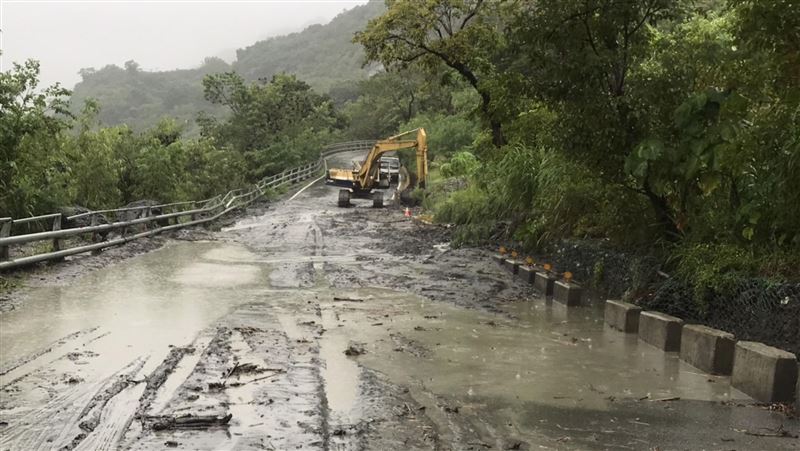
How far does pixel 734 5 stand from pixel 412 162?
44055 mm

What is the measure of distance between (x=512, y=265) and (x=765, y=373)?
24.5 ft

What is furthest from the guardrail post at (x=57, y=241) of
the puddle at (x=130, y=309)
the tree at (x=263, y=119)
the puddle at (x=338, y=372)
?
the tree at (x=263, y=119)

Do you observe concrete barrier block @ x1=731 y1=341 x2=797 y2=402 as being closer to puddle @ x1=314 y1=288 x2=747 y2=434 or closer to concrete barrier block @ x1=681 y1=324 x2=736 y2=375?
puddle @ x1=314 y1=288 x2=747 y2=434

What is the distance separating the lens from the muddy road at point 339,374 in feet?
16.8

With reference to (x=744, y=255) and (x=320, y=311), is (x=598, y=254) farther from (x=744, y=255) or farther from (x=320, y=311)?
(x=320, y=311)

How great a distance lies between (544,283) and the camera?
11820 mm

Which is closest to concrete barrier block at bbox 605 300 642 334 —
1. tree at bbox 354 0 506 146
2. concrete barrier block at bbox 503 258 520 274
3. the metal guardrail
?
concrete barrier block at bbox 503 258 520 274

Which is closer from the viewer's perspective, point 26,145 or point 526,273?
point 526,273

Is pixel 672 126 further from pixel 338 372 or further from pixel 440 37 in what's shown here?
pixel 440 37

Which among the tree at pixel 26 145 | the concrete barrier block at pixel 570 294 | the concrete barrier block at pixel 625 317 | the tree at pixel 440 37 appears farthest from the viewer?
the tree at pixel 440 37

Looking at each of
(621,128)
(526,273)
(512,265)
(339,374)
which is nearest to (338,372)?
(339,374)

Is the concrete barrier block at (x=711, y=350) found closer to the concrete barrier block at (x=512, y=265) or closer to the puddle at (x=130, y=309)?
the puddle at (x=130, y=309)

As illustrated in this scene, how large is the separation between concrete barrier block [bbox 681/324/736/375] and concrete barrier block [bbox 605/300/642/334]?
1463 mm

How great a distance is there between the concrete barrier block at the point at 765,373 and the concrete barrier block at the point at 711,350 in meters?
0.41
